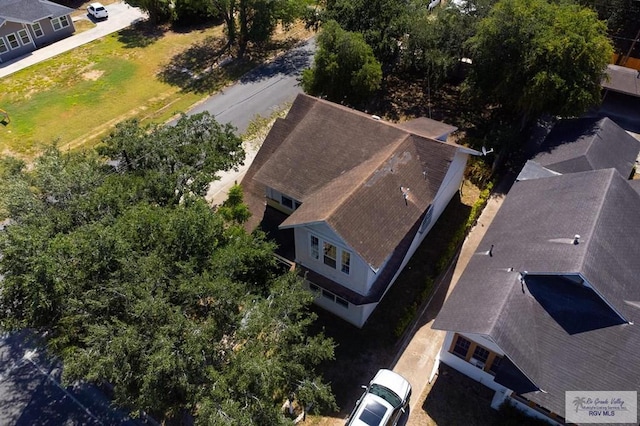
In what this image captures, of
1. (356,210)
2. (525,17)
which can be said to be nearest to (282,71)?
(525,17)

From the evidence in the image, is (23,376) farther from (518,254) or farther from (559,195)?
(559,195)

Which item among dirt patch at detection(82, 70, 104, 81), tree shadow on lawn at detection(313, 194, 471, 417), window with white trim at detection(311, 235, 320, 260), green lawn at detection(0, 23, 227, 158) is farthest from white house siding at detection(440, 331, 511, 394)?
dirt patch at detection(82, 70, 104, 81)

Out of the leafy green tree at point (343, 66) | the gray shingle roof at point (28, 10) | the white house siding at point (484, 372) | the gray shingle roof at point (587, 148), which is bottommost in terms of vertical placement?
the white house siding at point (484, 372)

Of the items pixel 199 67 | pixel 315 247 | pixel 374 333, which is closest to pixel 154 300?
pixel 315 247

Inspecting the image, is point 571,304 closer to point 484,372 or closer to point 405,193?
point 484,372

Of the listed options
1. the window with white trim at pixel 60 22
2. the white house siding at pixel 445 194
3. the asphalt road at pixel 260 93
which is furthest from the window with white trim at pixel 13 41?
the white house siding at pixel 445 194

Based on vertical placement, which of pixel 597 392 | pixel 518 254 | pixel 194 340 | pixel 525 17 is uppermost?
pixel 525 17

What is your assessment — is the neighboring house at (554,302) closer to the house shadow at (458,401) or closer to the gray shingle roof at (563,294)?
the gray shingle roof at (563,294)
